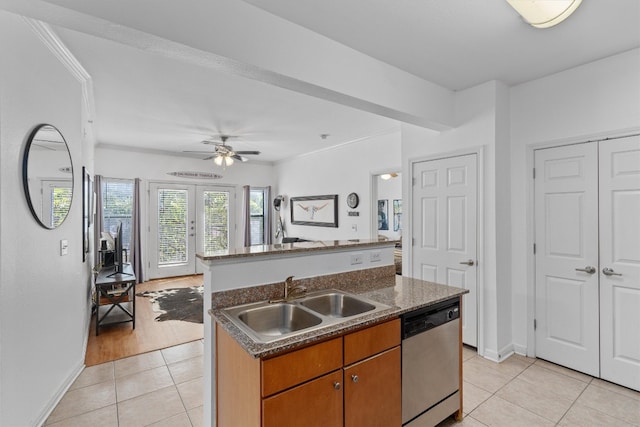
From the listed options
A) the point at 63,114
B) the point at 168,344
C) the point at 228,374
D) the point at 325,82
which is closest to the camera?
the point at 228,374

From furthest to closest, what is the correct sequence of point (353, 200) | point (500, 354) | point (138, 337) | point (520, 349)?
point (353, 200) → point (138, 337) → point (520, 349) → point (500, 354)

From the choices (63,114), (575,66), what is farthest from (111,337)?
(575,66)

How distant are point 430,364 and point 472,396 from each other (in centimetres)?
84

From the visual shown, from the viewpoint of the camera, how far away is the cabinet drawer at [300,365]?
1.33m

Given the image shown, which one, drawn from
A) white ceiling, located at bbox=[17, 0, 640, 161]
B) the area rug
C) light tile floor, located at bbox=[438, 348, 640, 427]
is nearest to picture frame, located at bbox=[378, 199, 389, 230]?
white ceiling, located at bbox=[17, 0, 640, 161]

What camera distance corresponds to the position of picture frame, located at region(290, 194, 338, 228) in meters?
6.21

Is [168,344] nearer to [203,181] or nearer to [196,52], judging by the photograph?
[196,52]

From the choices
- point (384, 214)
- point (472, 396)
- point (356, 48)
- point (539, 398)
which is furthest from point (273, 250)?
point (384, 214)

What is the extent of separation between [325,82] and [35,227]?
221cm

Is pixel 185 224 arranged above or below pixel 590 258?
above

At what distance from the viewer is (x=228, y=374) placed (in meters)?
1.64

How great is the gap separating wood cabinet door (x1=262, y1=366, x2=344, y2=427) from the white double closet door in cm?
254

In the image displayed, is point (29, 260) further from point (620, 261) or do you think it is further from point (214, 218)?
point (214, 218)

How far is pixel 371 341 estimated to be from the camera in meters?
1.68
